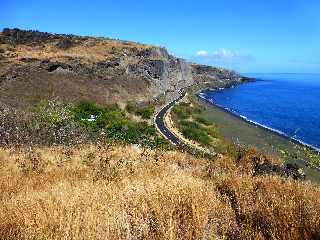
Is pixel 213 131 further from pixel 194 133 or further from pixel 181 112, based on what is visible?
pixel 181 112

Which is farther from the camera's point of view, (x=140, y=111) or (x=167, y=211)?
(x=140, y=111)

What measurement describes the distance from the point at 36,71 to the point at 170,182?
64719 millimetres

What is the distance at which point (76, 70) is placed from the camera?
75.1m

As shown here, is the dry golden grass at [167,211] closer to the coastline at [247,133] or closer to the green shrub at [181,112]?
the coastline at [247,133]

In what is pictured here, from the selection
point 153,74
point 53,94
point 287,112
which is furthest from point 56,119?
point 287,112

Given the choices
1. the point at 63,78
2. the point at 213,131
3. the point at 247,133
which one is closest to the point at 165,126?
the point at 213,131

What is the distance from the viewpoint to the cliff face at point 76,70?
2512 inches

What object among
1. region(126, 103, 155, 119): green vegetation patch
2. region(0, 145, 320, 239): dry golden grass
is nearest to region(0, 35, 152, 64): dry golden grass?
region(126, 103, 155, 119): green vegetation patch

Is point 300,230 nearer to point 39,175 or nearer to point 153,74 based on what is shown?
point 39,175

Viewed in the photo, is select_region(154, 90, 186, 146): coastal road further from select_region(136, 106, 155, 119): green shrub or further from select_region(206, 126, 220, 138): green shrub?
select_region(206, 126, 220, 138): green shrub

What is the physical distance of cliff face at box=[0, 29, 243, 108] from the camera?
63.8 metres

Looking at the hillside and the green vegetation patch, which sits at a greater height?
the hillside

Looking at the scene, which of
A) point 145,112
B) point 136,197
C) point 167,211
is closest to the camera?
point 167,211

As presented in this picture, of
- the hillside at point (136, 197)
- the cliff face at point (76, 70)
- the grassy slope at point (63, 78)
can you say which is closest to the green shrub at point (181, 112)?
the cliff face at point (76, 70)
